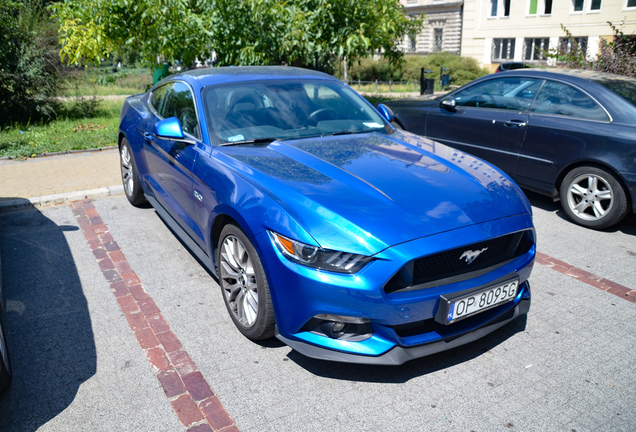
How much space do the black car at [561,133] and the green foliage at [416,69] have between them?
2915 cm

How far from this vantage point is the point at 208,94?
14.2ft

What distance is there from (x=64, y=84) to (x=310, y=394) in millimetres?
11872

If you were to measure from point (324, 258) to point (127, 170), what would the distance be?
419 cm

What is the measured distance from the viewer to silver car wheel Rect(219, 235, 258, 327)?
10.9 ft

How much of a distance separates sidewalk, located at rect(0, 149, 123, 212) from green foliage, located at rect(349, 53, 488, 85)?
1143 inches

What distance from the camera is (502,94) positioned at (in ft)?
21.7

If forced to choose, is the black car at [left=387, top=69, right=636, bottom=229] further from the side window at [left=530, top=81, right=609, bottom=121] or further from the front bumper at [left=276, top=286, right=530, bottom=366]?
the front bumper at [left=276, top=286, right=530, bottom=366]

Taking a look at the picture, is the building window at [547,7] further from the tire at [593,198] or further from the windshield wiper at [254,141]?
the windshield wiper at [254,141]

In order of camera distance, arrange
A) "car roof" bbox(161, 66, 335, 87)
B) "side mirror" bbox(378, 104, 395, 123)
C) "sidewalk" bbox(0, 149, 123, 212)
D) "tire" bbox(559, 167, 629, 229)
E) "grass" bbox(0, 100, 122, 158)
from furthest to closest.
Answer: "grass" bbox(0, 100, 122, 158) < "sidewalk" bbox(0, 149, 123, 212) < "tire" bbox(559, 167, 629, 229) < "side mirror" bbox(378, 104, 395, 123) < "car roof" bbox(161, 66, 335, 87)

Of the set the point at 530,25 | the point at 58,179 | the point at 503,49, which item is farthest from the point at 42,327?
the point at 503,49

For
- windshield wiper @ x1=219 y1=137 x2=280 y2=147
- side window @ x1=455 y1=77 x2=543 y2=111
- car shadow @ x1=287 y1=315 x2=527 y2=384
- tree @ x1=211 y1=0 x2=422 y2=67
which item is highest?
tree @ x1=211 y1=0 x2=422 y2=67

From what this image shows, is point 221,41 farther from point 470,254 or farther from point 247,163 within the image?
point 470,254

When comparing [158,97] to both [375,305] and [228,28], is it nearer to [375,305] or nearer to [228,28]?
[375,305]

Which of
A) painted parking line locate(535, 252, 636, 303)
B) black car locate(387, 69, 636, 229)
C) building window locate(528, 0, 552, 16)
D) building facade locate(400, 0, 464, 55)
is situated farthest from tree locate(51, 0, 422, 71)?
building facade locate(400, 0, 464, 55)
